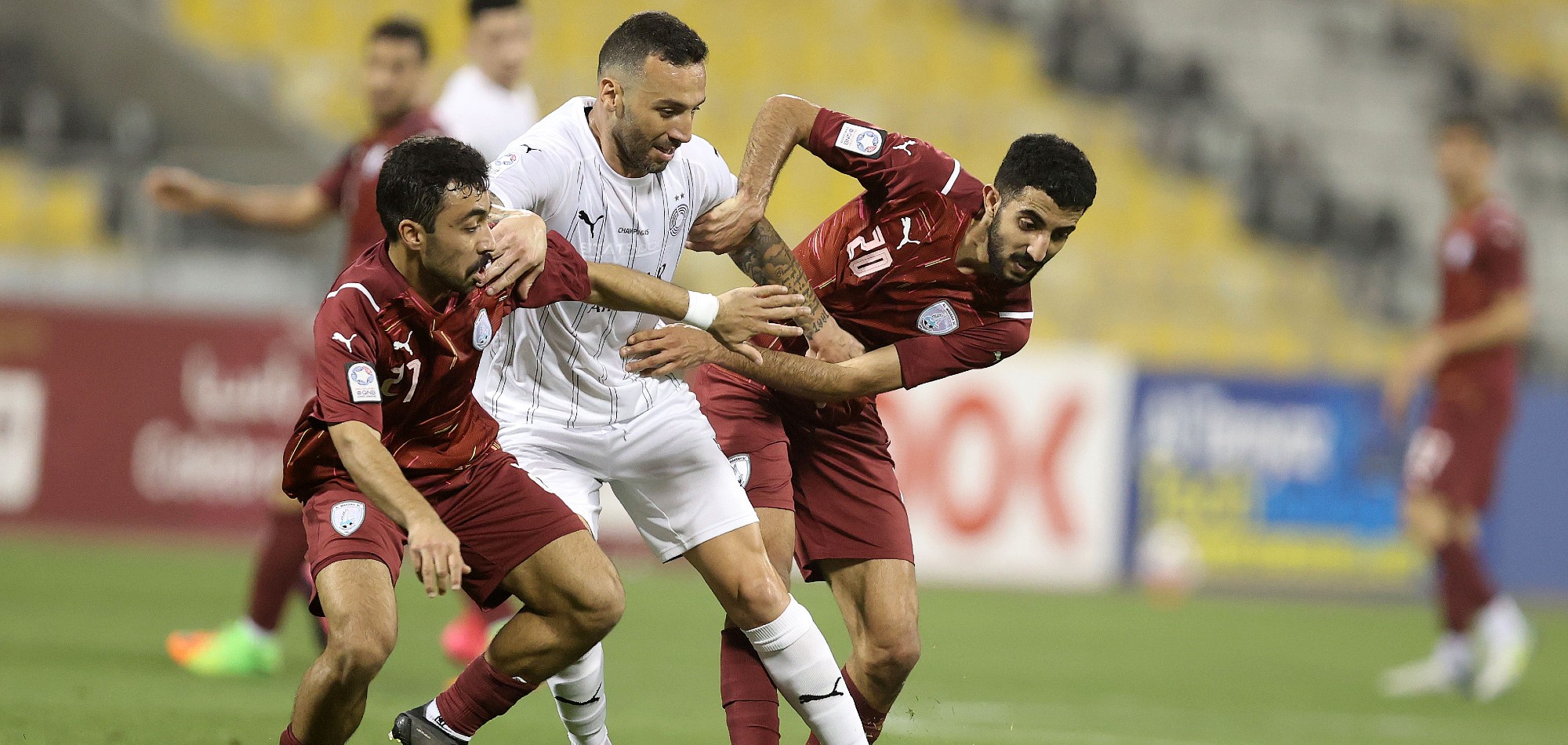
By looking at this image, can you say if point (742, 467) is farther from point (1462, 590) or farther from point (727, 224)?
point (1462, 590)

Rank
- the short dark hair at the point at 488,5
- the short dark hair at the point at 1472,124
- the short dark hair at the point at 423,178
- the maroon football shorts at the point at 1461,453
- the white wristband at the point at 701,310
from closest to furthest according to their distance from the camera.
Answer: the short dark hair at the point at 423,178, the white wristband at the point at 701,310, the short dark hair at the point at 488,5, the short dark hair at the point at 1472,124, the maroon football shorts at the point at 1461,453

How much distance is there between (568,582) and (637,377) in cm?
69

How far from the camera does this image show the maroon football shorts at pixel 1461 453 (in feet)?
31.1

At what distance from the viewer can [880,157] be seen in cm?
555

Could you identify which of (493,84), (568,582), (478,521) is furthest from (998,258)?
(493,84)

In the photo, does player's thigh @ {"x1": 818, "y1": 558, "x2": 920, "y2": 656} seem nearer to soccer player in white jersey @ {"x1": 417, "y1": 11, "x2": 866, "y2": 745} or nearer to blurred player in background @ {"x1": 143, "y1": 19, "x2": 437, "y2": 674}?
soccer player in white jersey @ {"x1": 417, "y1": 11, "x2": 866, "y2": 745}

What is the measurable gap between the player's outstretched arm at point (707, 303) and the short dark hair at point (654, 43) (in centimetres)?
55

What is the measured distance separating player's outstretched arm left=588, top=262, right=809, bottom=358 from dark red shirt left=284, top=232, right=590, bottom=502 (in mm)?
98

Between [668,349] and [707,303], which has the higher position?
[707,303]

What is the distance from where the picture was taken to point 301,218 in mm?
7754

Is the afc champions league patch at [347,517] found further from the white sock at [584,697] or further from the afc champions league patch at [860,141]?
the afc champions league patch at [860,141]

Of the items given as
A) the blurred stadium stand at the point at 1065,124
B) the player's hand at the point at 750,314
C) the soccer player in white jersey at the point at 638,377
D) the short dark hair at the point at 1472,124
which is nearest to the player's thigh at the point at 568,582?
the soccer player in white jersey at the point at 638,377

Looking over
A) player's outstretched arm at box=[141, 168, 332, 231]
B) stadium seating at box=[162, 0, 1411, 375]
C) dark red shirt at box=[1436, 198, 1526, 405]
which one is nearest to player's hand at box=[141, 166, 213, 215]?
player's outstretched arm at box=[141, 168, 332, 231]

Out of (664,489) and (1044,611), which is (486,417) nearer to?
(664,489)
